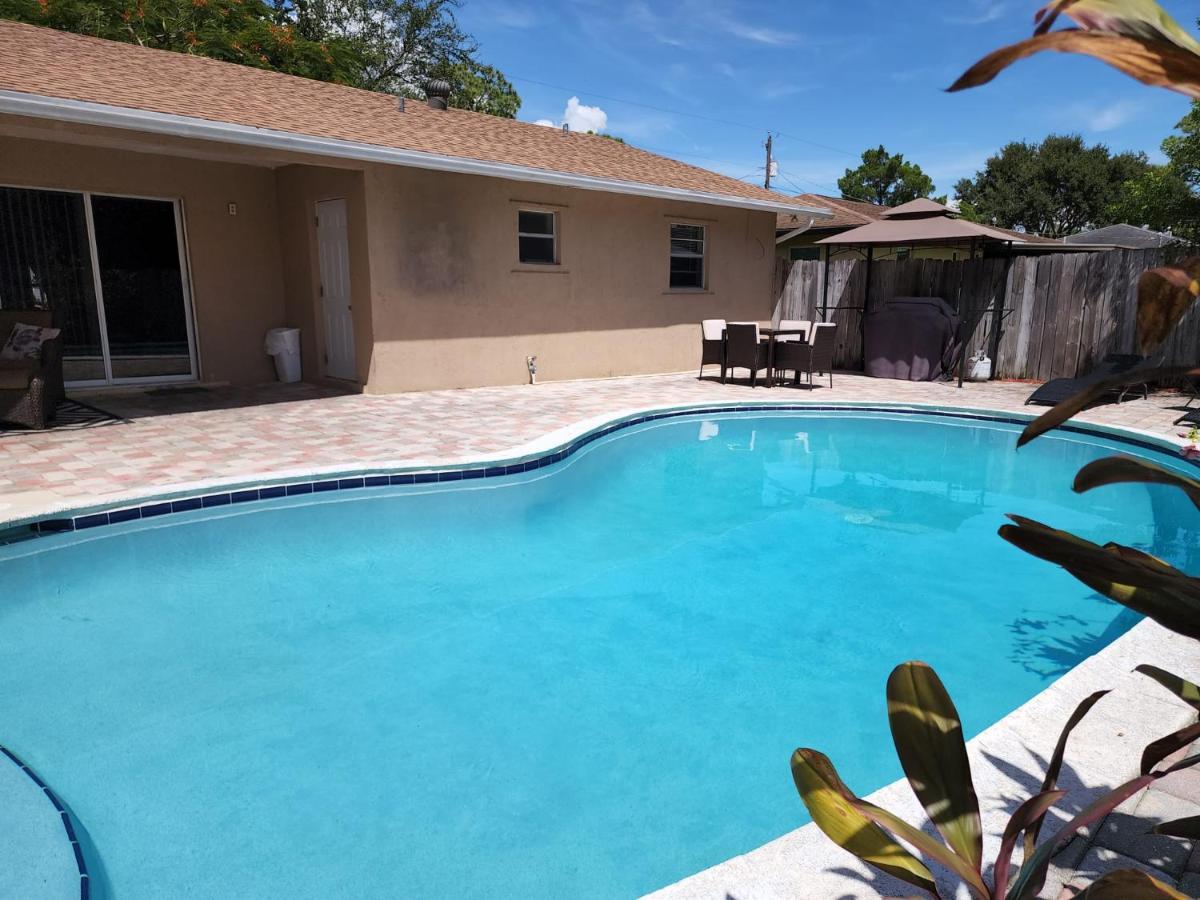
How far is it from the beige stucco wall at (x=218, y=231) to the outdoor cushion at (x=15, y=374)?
288cm

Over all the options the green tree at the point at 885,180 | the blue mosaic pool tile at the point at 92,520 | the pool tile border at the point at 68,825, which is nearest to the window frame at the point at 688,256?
the blue mosaic pool tile at the point at 92,520

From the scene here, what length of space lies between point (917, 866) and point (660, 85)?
33.7 meters

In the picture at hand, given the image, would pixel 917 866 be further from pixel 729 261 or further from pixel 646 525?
pixel 729 261

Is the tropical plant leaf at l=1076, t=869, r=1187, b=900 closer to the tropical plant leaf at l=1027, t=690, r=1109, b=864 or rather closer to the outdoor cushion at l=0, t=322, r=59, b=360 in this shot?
the tropical plant leaf at l=1027, t=690, r=1109, b=864

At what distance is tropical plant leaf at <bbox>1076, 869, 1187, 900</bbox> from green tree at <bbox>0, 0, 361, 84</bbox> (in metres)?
20.2

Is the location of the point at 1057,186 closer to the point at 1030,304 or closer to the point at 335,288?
the point at 1030,304

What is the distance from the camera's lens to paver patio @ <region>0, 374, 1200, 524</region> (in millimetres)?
5570

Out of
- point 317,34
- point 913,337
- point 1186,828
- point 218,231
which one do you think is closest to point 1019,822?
point 1186,828

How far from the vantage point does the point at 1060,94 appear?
2262 centimetres

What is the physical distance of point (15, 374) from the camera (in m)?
6.84

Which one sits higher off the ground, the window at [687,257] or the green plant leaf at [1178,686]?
the window at [687,257]

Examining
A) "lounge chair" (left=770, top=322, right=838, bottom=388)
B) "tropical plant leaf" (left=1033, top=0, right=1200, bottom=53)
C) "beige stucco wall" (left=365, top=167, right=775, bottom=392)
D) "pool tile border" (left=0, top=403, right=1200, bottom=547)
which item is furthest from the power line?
"tropical plant leaf" (left=1033, top=0, right=1200, bottom=53)

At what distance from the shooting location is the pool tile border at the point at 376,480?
486 cm

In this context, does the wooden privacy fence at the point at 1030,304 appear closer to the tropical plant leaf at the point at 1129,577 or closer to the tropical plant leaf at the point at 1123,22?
the tropical plant leaf at the point at 1129,577
